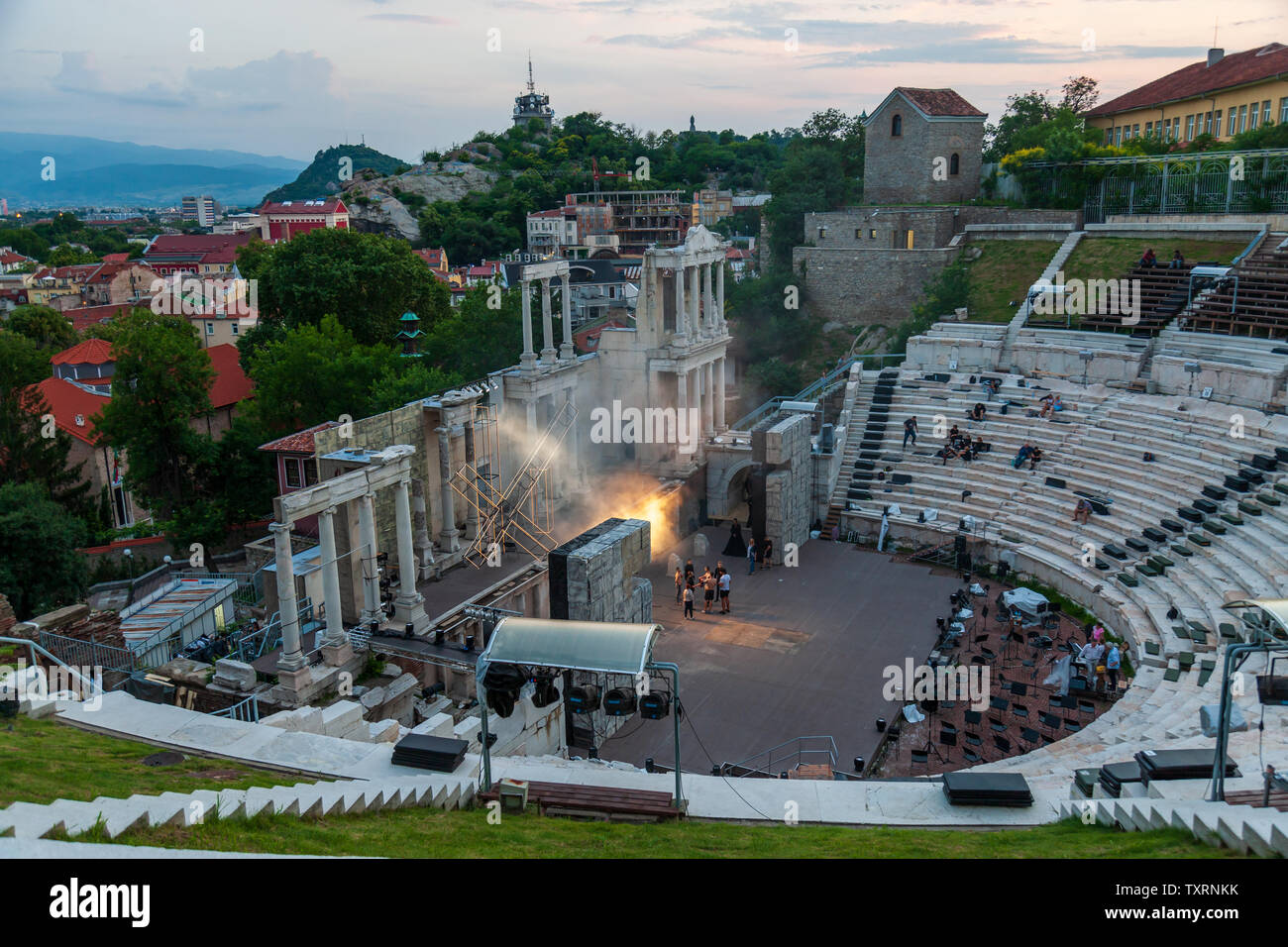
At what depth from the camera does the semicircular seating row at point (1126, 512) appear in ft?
57.5

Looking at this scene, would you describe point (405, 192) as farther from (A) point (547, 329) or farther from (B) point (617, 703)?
(B) point (617, 703)

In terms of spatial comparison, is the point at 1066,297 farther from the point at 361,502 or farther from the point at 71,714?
the point at 71,714

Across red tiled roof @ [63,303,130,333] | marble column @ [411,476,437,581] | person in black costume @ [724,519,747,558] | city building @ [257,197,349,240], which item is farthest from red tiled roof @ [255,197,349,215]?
marble column @ [411,476,437,581]

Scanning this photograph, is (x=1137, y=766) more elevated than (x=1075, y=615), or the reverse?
(x=1137, y=766)

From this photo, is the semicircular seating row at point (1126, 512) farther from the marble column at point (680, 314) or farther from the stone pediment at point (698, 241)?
the stone pediment at point (698, 241)

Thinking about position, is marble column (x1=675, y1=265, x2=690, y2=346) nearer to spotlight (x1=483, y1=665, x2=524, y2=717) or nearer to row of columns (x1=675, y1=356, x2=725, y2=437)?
row of columns (x1=675, y1=356, x2=725, y2=437)

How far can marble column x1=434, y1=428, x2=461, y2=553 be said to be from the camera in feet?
79.3

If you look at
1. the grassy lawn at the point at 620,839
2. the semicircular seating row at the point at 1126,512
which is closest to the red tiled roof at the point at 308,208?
the semicircular seating row at the point at 1126,512

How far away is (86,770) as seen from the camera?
1118cm

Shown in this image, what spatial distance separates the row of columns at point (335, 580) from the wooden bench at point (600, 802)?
298 inches

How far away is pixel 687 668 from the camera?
22000 millimetres

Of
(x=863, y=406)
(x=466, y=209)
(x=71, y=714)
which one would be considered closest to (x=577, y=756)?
(x=71, y=714)
